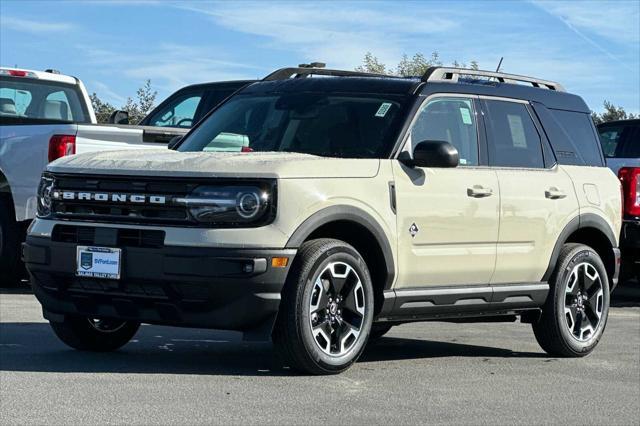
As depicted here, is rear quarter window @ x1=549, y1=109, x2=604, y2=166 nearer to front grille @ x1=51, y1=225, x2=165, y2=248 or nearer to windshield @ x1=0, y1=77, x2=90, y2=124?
front grille @ x1=51, y1=225, x2=165, y2=248

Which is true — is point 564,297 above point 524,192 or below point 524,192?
below

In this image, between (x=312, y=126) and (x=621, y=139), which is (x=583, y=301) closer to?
(x=312, y=126)

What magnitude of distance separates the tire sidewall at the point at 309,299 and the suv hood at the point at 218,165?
47 centimetres

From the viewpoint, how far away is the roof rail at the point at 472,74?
9047 millimetres

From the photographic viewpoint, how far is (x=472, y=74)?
9328 mm

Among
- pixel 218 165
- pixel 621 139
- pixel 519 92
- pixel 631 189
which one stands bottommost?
pixel 631 189

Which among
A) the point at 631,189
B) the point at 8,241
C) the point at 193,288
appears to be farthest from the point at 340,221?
the point at 631,189

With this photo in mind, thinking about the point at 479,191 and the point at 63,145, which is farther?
the point at 63,145


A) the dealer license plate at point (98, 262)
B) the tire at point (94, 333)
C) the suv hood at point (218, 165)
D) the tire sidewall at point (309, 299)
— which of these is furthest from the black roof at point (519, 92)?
the tire at point (94, 333)

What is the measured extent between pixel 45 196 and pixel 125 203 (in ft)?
2.44

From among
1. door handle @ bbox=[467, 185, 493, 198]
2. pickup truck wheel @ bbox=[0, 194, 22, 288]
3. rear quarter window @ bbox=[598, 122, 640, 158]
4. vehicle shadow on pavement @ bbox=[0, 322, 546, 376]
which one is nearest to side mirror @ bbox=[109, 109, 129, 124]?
pickup truck wheel @ bbox=[0, 194, 22, 288]

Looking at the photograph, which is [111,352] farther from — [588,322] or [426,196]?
[588,322]

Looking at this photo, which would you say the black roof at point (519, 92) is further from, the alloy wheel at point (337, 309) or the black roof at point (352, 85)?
the alloy wheel at point (337, 309)

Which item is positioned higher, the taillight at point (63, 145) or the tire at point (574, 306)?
the taillight at point (63, 145)
